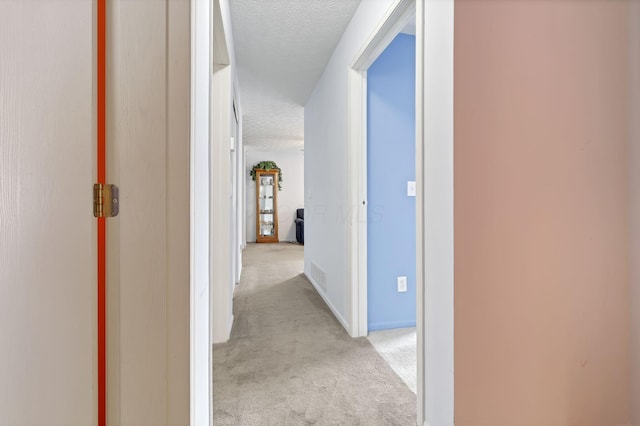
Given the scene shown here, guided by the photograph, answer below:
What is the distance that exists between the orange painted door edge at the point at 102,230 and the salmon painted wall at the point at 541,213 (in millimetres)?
1046

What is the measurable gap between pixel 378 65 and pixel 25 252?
228 cm

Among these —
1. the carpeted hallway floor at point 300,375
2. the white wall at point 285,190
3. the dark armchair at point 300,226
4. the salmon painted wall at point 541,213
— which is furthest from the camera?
the white wall at point 285,190

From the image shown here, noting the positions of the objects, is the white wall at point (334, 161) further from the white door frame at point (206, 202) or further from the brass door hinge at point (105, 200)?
the brass door hinge at point (105, 200)

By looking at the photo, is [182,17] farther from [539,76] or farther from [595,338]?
[595,338]

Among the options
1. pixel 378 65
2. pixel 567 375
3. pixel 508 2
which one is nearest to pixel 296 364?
pixel 567 375

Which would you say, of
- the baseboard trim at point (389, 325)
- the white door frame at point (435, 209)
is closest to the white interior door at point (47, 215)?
the white door frame at point (435, 209)

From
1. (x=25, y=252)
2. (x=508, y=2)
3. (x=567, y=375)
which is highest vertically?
(x=508, y=2)

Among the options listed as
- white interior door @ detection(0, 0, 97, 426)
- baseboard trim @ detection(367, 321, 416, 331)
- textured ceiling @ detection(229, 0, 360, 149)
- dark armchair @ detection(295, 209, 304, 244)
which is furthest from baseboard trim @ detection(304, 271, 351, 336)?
dark armchair @ detection(295, 209, 304, 244)

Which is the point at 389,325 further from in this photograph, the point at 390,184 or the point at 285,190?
the point at 285,190

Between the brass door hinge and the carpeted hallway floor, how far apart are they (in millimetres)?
1078

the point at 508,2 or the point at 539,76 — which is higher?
the point at 508,2

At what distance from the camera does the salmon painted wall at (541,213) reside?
1.02 metres

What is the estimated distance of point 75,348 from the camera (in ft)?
2.16

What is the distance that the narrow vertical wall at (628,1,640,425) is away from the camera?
3.65ft
